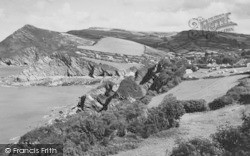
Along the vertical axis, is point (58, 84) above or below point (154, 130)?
below

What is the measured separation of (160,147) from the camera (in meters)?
25.5

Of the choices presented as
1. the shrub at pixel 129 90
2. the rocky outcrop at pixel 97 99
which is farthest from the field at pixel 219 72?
the rocky outcrop at pixel 97 99

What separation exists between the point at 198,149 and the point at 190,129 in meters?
8.62

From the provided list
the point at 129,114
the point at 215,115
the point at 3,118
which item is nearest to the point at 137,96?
the point at 129,114

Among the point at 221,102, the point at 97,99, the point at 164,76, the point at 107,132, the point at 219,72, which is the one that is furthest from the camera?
the point at 164,76

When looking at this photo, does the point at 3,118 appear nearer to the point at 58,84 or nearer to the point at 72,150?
the point at 72,150

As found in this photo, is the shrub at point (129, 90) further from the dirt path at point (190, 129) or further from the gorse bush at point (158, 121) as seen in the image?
the gorse bush at point (158, 121)

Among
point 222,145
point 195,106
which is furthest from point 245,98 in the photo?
point 222,145

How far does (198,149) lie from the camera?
19938mm

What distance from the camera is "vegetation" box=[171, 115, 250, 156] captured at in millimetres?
19625

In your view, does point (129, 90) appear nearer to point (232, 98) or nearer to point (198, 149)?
point (232, 98)

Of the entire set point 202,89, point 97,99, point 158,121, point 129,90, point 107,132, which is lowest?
point 97,99

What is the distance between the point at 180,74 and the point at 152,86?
16.1 ft

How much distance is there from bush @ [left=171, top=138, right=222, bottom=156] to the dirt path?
9.26ft
